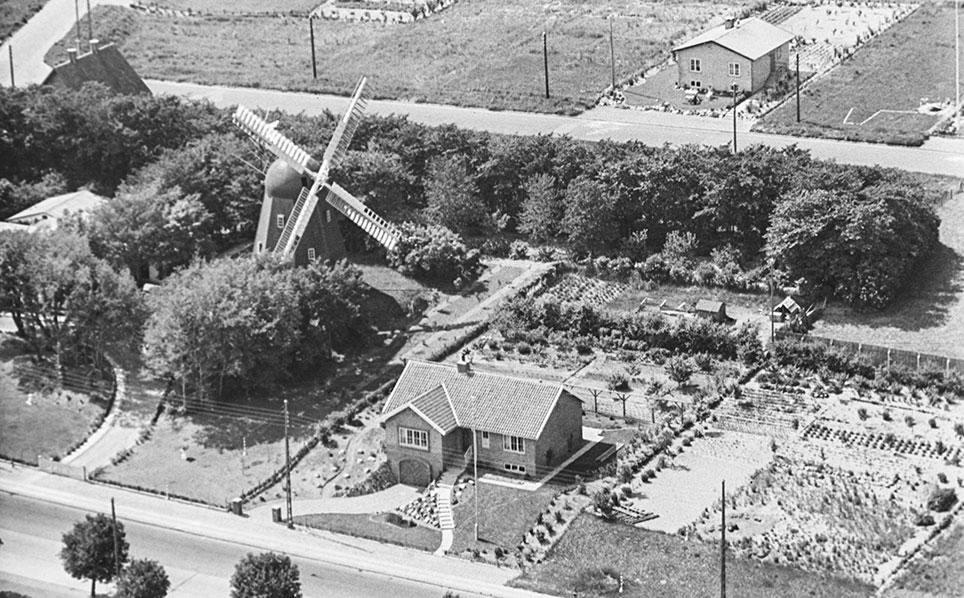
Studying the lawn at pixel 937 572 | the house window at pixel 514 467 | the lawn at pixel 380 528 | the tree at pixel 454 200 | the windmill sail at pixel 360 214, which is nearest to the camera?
the lawn at pixel 937 572

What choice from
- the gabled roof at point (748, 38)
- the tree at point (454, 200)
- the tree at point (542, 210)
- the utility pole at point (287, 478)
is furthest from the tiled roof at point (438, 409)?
the gabled roof at point (748, 38)

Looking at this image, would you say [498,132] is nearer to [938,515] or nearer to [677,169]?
[677,169]

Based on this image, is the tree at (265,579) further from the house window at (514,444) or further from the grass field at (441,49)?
the grass field at (441,49)

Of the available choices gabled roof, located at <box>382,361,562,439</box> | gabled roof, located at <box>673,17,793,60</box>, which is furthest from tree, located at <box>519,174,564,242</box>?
gabled roof, located at <box>382,361,562,439</box>

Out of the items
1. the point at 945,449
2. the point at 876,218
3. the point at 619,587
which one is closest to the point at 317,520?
the point at 619,587

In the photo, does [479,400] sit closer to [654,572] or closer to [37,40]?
[654,572]

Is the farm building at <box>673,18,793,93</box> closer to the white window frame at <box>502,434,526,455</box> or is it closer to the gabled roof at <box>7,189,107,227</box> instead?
the gabled roof at <box>7,189,107,227</box>
